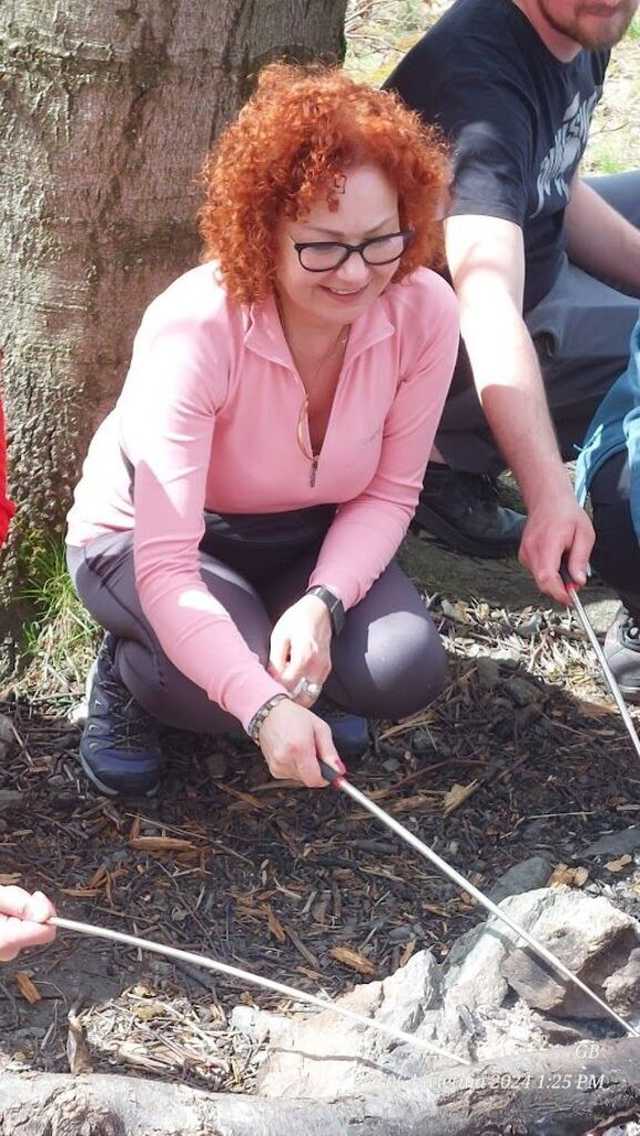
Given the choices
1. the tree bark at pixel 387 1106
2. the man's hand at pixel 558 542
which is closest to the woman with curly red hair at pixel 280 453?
the man's hand at pixel 558 542

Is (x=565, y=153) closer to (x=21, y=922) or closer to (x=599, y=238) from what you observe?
(x=599, y=238)

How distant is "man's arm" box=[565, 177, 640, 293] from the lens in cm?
365

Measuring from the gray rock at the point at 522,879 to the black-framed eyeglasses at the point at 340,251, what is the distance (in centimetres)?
116

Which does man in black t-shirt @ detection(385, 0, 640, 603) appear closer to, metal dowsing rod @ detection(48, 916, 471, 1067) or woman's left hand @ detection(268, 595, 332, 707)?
woman's left hand @ detection(268, 595, 332, 707)

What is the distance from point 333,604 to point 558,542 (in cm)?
42

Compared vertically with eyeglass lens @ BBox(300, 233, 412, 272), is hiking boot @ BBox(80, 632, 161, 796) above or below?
below

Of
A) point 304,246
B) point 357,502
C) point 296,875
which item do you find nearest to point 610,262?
point 357,502

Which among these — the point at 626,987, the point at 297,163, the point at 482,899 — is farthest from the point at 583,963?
the point at 297,163

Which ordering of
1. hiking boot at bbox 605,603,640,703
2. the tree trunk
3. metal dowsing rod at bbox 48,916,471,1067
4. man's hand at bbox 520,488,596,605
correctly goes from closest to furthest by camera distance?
1. metal dowsing rod at bbox 48,916,471,1067
2. man's hand at bbox 520,488,596,605
3. the tree trunk
4. hiking boot at bbox 605,603,640,703

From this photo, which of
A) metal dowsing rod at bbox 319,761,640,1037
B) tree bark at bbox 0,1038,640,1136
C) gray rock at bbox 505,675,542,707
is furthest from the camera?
gray rock at bbox 505,675,542,707

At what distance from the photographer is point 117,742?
2.83 metres

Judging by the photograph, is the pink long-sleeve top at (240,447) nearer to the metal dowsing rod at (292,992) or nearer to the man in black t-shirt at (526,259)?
the man in black t-shirt at (526,259)

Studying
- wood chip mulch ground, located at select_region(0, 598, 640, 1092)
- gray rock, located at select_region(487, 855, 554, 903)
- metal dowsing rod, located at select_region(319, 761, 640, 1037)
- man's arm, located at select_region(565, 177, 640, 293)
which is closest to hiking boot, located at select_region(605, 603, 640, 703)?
wood chip mulch ground, located at select_region(0, 598, 640, 1092)

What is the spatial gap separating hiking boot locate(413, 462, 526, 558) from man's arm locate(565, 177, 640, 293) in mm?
642
